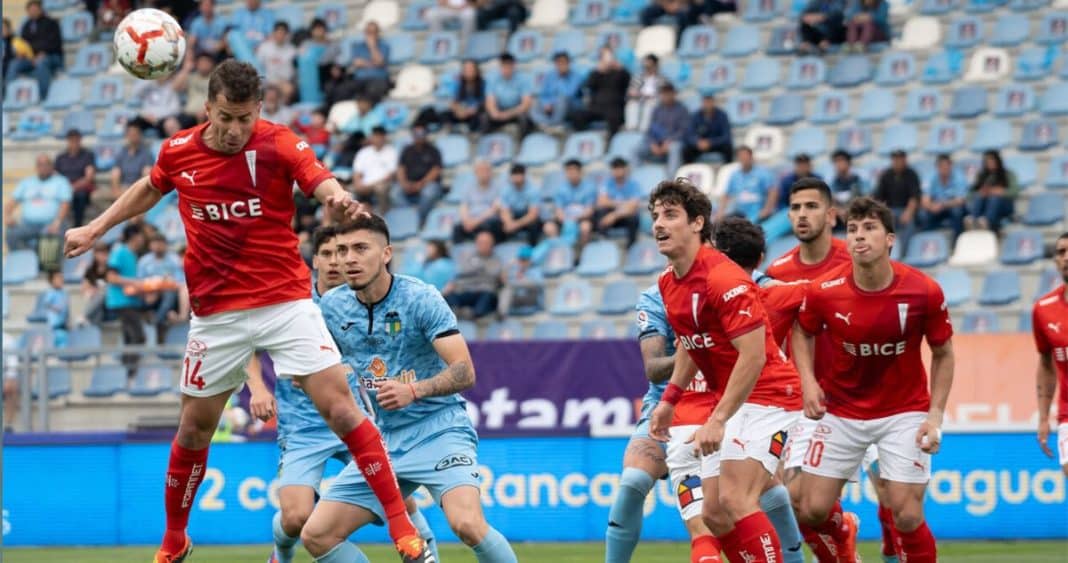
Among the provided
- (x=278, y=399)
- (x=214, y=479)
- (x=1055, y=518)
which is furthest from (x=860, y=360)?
(x=214, y=479)

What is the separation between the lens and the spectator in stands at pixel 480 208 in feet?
66.9

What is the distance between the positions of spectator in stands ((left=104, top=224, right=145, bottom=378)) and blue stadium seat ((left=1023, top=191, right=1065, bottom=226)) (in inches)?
415

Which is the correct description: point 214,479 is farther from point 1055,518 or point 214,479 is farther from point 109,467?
point 1055,518

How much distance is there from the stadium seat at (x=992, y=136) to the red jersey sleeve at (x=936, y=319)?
11.6 meters

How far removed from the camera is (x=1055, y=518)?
565 inches

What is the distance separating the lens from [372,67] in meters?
23.6

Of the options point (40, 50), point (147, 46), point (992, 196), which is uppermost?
point (147, 46)

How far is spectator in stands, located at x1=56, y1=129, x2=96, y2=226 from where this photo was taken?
22734mm

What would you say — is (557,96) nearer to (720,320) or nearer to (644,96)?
(644,96)

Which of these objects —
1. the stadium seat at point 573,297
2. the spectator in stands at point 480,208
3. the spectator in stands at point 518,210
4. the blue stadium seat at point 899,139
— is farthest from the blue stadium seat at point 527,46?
the blue stadium seat at point 899,139

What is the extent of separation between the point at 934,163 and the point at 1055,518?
6703 millimetres

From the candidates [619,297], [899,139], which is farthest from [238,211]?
[899,139]

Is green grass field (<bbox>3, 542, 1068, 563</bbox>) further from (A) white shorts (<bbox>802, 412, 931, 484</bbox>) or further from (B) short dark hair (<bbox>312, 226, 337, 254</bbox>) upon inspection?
(B) short dark hair (<bbox>312, 226, 337, 254</bbox>)

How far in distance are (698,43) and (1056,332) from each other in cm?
1204
